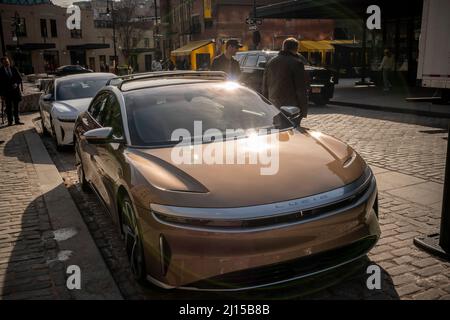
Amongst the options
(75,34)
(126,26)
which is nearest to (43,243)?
(75,34)

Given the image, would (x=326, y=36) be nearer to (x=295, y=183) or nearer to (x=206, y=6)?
(x=206, y=6)

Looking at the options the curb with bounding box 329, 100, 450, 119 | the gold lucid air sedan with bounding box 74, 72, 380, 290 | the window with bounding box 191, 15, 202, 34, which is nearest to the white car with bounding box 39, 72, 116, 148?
the gold lucid air sedan with bounding box 74, 72, 380, 290

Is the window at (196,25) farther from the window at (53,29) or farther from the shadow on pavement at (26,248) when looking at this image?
the shadow on pavement at (26,248)

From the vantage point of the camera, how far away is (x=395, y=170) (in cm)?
641

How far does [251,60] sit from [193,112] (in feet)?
39.5

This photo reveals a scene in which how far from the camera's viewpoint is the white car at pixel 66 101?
8648mm

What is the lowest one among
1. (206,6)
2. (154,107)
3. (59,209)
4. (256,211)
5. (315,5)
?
(59,209)

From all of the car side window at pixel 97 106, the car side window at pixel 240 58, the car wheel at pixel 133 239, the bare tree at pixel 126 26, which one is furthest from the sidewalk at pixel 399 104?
the bare tree at pixel 126 26

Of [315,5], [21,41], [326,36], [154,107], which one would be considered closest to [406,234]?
[154,107]

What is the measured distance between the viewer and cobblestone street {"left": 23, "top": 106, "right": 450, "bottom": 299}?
318cm

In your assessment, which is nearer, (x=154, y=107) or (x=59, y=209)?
(x=154, y=107)

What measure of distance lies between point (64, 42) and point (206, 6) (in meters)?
28.0

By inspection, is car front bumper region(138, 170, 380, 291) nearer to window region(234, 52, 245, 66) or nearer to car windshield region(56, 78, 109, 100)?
car windshield region(56, 78, 109, 100)

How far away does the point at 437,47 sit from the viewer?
3.98 metres
